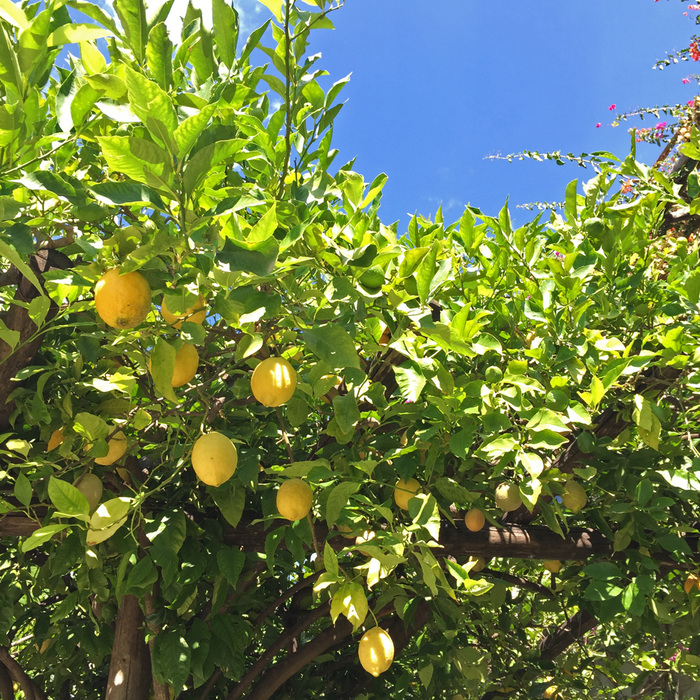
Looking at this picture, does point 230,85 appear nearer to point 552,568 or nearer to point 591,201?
point 591,201

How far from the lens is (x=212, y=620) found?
6.65 feet

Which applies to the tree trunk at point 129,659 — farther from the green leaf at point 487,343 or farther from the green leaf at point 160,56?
the green leaf at point 160,56

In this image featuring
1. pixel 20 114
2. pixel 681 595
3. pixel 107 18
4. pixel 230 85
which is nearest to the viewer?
pixel 20 114

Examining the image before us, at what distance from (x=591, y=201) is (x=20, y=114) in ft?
5.48

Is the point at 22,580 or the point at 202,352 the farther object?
the point at 22,580

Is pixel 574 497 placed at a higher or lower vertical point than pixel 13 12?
Result: lower

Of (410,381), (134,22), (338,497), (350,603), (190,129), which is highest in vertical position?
(134,22)

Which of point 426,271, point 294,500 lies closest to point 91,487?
point 294,500

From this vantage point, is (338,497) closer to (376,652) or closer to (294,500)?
(294,500)

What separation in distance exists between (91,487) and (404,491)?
34.7 inches

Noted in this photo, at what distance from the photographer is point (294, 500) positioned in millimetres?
1533

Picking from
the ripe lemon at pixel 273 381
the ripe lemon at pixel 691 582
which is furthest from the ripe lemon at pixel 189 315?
the ripe lemon at pixel 691 582

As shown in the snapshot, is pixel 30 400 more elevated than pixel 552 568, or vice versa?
pixel 30 400

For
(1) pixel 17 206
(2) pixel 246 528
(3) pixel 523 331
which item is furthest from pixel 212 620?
(1) pixel 17 206
